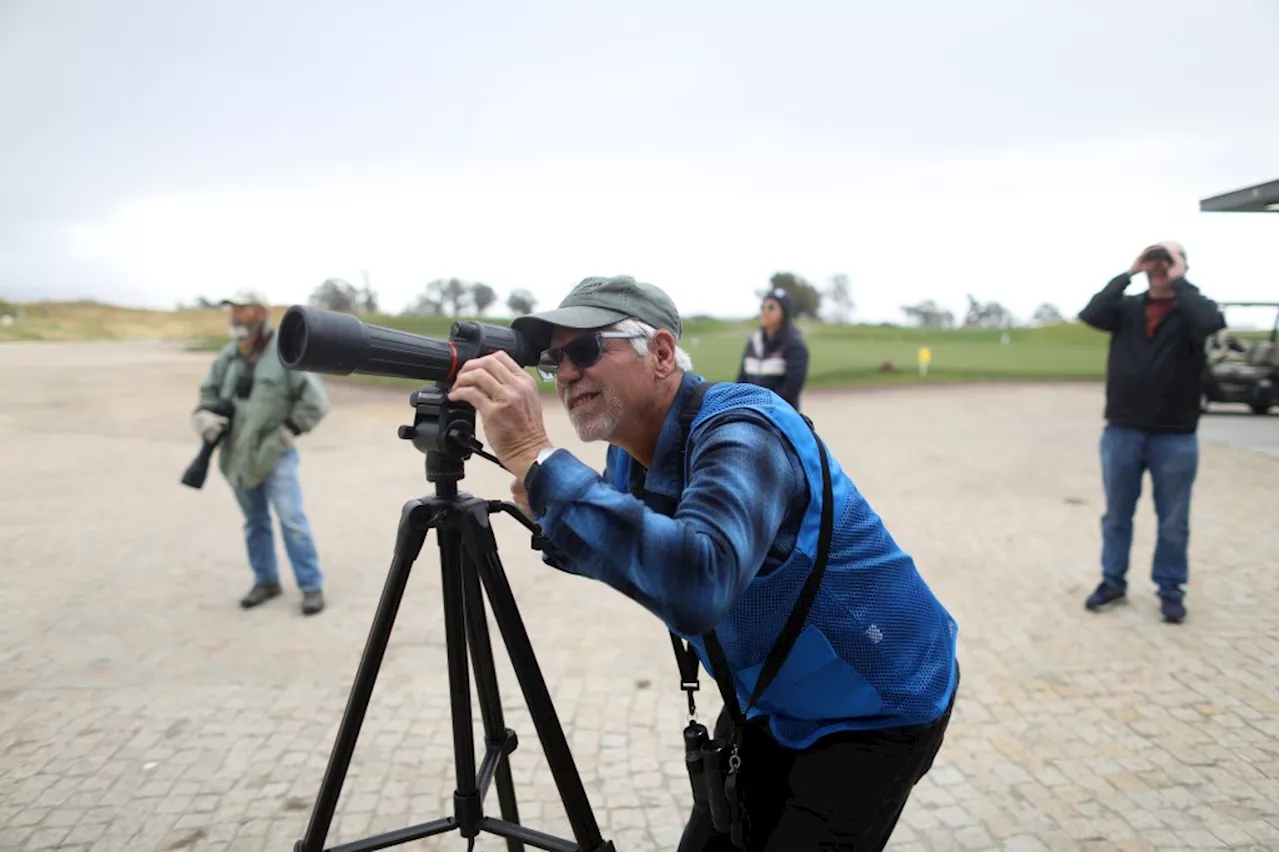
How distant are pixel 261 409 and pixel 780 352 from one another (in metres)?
4.64

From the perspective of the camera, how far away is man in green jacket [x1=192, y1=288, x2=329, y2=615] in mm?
5160

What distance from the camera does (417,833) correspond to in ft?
7.39

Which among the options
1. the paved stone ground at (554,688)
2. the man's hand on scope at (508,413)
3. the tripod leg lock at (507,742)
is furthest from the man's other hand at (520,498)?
the paved stone ground at (554,688)

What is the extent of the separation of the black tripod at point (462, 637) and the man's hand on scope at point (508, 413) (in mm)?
337

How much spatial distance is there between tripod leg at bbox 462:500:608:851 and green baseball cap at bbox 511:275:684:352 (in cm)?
52

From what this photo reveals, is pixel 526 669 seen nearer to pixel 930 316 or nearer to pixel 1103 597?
pixel 1103 597

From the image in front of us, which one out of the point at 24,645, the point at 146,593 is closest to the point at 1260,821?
the point at 24,645

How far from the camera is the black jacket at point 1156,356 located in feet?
15.2

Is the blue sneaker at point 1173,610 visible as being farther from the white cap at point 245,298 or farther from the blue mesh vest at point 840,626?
the white cap at point 245,298

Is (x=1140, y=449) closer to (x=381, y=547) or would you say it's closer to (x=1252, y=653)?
(x=1252, y=653)

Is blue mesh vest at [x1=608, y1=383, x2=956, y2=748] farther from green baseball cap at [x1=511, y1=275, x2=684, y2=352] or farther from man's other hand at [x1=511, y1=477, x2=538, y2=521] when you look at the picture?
man's other hand at [x1=511, y1=477, x2=538, y2=521]

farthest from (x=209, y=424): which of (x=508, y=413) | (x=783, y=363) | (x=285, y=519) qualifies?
(x=783, y=363)

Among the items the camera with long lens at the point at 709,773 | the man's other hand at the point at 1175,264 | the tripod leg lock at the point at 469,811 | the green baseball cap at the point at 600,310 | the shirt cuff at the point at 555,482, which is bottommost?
the tripod leg lock at the point at 469,811

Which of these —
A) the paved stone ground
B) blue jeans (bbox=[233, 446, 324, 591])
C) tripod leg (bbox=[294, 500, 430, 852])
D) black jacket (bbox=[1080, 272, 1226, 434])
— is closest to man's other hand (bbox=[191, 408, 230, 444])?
blue jeans (bbox=[233, 446, 324, 591])
